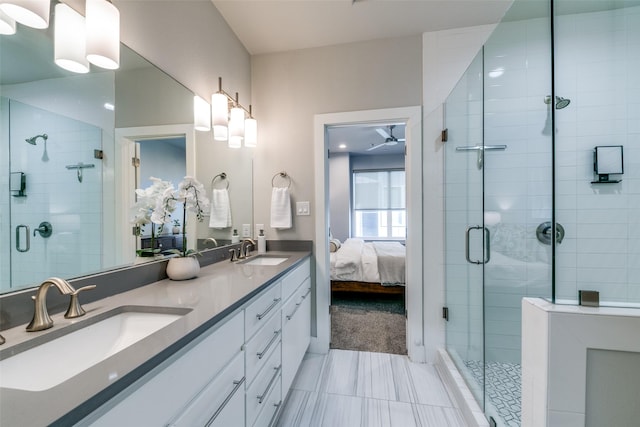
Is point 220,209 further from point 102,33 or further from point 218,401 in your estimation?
point 218,401

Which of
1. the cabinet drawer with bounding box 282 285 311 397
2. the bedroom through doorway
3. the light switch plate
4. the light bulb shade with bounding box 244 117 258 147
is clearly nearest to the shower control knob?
the cabinet drawer with bounding box 282 285 311 397

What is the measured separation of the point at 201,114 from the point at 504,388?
248cm

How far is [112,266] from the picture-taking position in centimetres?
103

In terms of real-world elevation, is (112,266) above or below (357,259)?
above

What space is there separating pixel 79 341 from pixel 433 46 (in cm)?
272

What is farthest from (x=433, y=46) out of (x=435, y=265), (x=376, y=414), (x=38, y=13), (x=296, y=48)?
(x=376, y=414)

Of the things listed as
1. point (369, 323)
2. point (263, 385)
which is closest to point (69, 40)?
point (263, 385)

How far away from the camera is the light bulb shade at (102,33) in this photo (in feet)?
2.92

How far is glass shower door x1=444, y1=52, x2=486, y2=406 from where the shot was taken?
177 cm

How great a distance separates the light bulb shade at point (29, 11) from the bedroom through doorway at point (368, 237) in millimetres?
1765

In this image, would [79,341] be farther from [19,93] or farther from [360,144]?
[360,144]

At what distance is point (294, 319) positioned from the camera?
165 cm

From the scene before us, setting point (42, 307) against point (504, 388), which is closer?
point (42, 307)

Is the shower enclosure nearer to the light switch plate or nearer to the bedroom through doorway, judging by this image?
the bedroom through doorway
